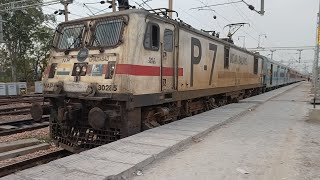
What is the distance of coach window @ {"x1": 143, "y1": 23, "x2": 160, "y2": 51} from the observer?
7.72 metres

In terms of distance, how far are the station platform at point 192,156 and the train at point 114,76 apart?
0.64 m

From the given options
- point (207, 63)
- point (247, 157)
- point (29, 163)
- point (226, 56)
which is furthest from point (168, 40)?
point (226, 56)

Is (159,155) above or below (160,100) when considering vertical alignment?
below

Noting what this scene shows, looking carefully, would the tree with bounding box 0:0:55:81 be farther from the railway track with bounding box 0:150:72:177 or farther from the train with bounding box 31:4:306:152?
the railway track with bounding box 0:150:72:177

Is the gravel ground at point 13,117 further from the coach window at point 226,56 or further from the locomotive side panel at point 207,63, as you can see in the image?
the coach window at point 226,56

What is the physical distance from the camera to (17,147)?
8570 millimetres

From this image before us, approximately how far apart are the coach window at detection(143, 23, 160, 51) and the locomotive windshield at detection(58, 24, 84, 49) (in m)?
1.73

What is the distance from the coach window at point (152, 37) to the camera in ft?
25.3

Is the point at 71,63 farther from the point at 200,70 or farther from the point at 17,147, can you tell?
the point at 200,70

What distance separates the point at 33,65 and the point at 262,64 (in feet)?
106

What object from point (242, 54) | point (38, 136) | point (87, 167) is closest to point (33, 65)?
point (242, 54)

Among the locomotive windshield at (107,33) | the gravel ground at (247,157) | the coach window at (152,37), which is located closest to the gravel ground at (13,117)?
the locomotive windshield at (107,33)

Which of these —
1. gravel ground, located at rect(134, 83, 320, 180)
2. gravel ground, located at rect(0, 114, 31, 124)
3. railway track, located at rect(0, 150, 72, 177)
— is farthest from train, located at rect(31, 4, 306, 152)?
gravel ground, located at rect(0, 114, 31, 124)

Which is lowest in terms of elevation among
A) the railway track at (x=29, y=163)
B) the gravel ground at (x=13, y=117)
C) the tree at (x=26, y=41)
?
the railway track at (x=29, y=163)
